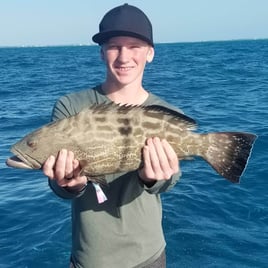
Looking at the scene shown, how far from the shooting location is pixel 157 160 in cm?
415

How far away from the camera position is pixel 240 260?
7910mm

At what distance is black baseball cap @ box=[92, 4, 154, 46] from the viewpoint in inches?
174

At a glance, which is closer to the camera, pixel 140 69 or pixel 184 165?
pixel 140 69

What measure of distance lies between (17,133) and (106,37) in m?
12.6

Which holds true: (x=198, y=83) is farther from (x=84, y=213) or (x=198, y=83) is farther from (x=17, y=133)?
(x=84, y=213)

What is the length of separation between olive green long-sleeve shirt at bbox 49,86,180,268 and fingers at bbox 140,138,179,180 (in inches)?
5.8

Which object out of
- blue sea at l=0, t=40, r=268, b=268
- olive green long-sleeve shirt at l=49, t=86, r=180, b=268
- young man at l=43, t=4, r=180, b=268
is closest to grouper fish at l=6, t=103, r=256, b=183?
young man at l=43, t=4, r=180, b=268

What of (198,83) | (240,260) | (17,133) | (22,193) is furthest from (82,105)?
(198,83)

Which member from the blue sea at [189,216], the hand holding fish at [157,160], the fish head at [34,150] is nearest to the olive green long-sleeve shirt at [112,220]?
the hand holding fish at [157,160]

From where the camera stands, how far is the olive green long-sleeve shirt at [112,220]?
14.4 feet

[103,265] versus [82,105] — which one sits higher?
[82,105]

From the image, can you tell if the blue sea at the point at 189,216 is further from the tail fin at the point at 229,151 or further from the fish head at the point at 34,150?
the fish head at the point at 34,150

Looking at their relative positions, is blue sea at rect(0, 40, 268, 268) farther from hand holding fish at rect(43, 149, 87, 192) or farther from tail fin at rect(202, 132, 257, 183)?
hand holding fish at rect(43, 149, 87, 192)

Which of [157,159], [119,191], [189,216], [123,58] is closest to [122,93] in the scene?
[123,58]
